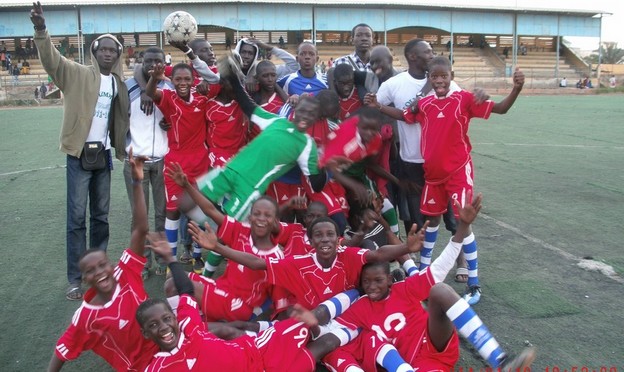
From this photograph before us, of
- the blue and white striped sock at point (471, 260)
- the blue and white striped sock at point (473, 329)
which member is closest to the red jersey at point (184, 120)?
the blue and white striped sock at point (471, 260)

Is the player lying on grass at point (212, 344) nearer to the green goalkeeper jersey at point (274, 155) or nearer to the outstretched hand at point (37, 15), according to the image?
the green goalkeeper jersey at point (274, 155)

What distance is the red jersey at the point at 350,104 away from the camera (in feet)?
19.3

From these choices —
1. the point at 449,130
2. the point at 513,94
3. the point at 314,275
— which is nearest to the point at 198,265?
the point at 314,275

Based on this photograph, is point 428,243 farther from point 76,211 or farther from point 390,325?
point 76,211

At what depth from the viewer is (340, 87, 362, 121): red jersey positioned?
19.3ft

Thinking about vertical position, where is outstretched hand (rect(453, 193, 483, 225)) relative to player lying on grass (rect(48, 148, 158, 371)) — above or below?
above

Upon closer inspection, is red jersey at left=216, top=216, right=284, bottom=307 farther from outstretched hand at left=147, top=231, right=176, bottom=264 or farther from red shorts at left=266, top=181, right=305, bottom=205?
red shorts at left=266, top=181, right=305, bottom=205

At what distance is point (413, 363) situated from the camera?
3.64 metres

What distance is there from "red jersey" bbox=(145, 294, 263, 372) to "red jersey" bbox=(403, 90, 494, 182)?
2.33 metres

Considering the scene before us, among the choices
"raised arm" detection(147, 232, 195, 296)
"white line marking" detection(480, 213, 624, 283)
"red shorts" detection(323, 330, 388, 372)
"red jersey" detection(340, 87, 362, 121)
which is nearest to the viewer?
"red shorts" detection(323, 330, 388, 372)

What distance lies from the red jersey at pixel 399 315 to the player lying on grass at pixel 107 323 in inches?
53.3

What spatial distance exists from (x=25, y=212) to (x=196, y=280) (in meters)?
4.93

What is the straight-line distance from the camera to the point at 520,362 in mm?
3184

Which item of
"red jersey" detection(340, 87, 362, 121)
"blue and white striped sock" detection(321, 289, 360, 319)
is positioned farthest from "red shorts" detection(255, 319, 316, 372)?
"red jersey" detection(340, 87, 362, 121)
